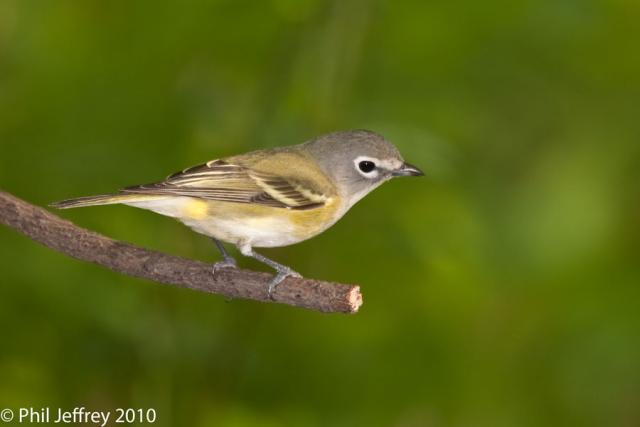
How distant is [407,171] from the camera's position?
17.4 feet

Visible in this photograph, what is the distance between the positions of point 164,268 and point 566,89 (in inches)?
192

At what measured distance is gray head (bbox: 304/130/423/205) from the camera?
5328 mm

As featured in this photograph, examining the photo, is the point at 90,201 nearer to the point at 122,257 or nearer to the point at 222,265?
the point at 122,257

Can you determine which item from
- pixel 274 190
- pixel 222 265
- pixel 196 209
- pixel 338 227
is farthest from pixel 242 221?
pixel 338 227

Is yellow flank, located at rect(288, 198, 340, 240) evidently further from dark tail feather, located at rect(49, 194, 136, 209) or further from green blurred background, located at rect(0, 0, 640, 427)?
dark tail feather, located at rect(49, 194, 136, 209)

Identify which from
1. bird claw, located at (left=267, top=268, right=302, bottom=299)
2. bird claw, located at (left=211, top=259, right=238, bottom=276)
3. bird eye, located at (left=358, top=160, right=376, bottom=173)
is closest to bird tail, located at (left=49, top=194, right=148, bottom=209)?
bird claw, located at (left=211, top=259, right=238, bottom=276)

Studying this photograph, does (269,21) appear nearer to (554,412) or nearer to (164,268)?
(164,268)

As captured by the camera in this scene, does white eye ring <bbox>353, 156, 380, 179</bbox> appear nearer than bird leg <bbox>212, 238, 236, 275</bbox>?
No

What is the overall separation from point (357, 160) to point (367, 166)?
7 cm

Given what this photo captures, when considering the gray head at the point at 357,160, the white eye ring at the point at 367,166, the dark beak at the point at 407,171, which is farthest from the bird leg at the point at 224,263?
the dark beak at the point at 407,171

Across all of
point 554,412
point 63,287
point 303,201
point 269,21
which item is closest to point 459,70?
point 269,21

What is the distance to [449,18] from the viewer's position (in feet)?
19.8

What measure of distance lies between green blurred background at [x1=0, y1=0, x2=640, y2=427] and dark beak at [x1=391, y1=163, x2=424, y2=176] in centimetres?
7

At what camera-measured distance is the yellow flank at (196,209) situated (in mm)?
A: 4883
